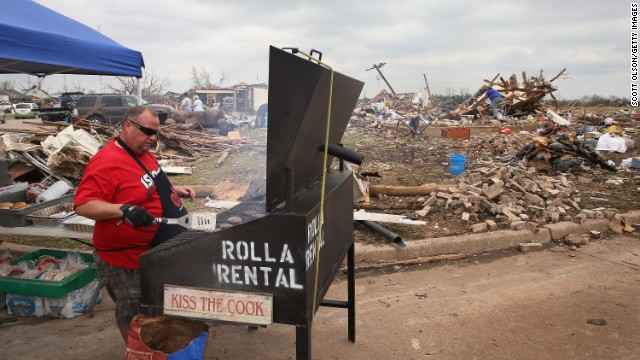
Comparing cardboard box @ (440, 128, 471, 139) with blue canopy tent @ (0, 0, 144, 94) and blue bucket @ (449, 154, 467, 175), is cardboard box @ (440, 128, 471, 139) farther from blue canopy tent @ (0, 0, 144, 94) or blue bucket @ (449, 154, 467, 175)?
blue canopy tent @ (0, 0, 144, 94)

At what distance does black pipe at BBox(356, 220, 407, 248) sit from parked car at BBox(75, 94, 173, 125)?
15895mm

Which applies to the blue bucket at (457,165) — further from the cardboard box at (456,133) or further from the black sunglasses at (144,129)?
the black sunglasses at (144,129)

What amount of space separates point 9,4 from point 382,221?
500cm

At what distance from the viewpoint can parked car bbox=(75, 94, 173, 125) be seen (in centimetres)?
2078

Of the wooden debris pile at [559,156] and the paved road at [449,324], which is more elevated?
the wooden debris pile at [559,156]

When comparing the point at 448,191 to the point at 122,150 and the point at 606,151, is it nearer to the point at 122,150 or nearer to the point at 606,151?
the point at 122,150

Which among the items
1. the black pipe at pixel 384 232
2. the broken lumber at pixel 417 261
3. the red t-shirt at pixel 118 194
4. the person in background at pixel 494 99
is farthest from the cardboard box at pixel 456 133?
the red t-shirt at pixel 118 194

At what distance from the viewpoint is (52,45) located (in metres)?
4.57

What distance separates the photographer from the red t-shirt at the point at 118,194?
8.47 feet

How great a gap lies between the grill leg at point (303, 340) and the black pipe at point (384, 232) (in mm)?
3587

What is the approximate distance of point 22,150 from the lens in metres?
7.39

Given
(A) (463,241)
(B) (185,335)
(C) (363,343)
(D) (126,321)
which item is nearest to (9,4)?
(D) (126,321)

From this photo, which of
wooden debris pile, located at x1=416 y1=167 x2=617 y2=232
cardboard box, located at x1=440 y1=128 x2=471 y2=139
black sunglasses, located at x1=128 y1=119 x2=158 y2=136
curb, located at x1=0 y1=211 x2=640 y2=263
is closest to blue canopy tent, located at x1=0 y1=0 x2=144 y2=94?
black sunglasses, located at x1=128 y1=119 x2=158 y2=136

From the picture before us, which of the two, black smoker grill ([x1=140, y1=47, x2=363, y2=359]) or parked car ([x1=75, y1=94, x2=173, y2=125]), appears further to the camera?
parked car ([x1=75, y1=94, x2=173, y2=125])
